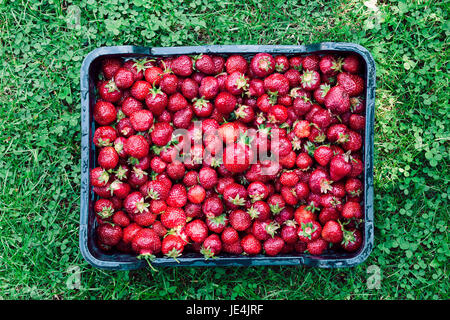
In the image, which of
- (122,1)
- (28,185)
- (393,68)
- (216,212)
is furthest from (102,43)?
(393,68)

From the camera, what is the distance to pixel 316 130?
2.24 m

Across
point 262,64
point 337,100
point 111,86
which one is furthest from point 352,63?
point 111,86

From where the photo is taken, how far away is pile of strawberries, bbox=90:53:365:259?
7.20ft

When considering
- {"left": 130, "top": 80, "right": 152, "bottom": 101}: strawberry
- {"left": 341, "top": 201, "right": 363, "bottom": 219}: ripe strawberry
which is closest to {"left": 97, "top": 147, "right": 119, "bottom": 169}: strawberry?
{"left": 130, "top": 80, "right": 152, "bottom": 101}: strawberry

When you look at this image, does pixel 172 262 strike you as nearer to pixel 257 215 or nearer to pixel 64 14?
pixel 257 215

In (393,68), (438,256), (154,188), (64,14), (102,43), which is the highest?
(64,14)

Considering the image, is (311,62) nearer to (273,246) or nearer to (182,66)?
(182,66)

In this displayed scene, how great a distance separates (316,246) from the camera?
7.27 ft

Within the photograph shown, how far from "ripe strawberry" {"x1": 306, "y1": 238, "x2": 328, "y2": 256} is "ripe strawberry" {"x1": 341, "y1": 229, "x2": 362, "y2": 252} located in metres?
0.11

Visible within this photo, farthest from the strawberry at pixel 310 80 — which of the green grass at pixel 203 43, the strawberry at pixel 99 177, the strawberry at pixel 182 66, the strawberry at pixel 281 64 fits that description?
the strawberry at pixel 99 177

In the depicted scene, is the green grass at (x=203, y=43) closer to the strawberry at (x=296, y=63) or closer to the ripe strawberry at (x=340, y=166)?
the strawberry at (x=296, y=63)

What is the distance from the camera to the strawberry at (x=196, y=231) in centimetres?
219

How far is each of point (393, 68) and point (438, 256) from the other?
121cm

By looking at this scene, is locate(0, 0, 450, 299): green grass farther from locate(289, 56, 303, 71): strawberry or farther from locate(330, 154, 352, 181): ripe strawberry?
locate(330, 154, 352, 181): ripe strawberry
